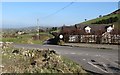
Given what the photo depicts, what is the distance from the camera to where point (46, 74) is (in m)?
10.8

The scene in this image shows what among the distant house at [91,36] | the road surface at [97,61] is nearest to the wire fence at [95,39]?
the distant house at [91,36]

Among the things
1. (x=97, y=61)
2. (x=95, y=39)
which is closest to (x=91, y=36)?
(x=95, y=39)

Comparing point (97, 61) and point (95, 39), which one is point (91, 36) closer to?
point (95, 39)

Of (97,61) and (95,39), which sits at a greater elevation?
(95,39)

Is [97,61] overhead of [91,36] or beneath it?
beneath

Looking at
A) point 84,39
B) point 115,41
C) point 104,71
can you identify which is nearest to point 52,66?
point 104,71

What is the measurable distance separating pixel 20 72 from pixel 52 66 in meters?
1.71

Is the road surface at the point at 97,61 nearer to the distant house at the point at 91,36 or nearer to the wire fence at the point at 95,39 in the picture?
the wire fence at the point at 95,39

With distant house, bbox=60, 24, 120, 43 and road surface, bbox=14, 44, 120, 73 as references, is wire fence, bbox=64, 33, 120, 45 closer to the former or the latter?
distant house, bbox=60, 24, 120, 43

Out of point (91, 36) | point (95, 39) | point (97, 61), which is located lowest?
point (97, 61)

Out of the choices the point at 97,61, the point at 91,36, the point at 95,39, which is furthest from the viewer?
the point at 91,36

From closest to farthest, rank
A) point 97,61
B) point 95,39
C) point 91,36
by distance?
point 97,61
point 95,39
point 91,36

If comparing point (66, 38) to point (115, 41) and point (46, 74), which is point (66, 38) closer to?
point (115, 41)

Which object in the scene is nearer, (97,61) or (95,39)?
(97,61)
